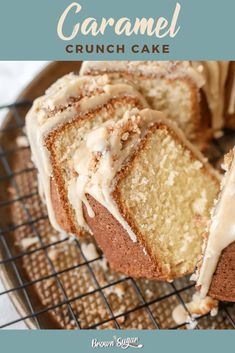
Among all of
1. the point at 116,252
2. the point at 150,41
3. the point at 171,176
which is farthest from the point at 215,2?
the point at 116,252

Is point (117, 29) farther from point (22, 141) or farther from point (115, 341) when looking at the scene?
point (115, 341)

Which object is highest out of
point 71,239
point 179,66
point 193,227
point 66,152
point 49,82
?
point 49,82

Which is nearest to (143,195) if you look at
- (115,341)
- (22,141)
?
(115,341)

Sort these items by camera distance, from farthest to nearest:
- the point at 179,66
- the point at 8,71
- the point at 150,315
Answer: the point at 8,71 → the point at 179,66 → the point at 150,315

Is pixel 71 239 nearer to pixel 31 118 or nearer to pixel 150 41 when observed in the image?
pixel 31 118

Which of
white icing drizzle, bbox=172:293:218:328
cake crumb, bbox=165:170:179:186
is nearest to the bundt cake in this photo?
cake crumb, bbox=165:170:179:186

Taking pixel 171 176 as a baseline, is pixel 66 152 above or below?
above

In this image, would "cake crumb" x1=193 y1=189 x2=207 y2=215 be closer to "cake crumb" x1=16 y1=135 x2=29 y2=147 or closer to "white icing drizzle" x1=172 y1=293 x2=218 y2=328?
"white icing drizzle" x1=172 y1=293 x2=218 y2=328
